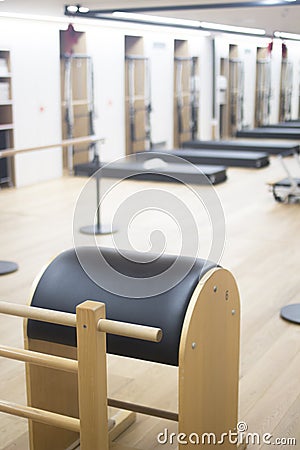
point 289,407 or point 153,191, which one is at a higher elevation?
point 153,191

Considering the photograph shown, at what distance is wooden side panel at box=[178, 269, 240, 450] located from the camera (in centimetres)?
213

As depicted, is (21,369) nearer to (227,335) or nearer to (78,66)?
(227,335)

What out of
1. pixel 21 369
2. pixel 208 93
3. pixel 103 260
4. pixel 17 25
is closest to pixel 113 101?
pixel 17 25

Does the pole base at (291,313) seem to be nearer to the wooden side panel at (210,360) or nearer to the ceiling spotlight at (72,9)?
the wooden side panel at (210,360)

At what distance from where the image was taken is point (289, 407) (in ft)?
9.93

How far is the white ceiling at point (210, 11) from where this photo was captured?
7.54 meters

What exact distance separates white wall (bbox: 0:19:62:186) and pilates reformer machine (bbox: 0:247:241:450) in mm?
7021

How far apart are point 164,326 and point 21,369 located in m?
1.53

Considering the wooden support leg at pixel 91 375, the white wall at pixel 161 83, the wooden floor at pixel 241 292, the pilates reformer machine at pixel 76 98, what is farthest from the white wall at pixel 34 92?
the wooden support leg at pixel 91 375

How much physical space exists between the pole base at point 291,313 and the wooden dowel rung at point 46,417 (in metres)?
2.35

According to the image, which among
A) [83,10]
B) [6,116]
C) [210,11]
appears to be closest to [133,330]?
[210,11]

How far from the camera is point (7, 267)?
17.3 ft

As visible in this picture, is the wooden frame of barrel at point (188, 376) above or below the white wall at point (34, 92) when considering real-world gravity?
below

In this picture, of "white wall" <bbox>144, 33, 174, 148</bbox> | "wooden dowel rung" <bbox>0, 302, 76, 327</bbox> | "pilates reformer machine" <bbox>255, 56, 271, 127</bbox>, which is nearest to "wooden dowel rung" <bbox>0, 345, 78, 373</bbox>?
"wooden dowel rung" <bbox>0, 302, 76, 327</bbox>
